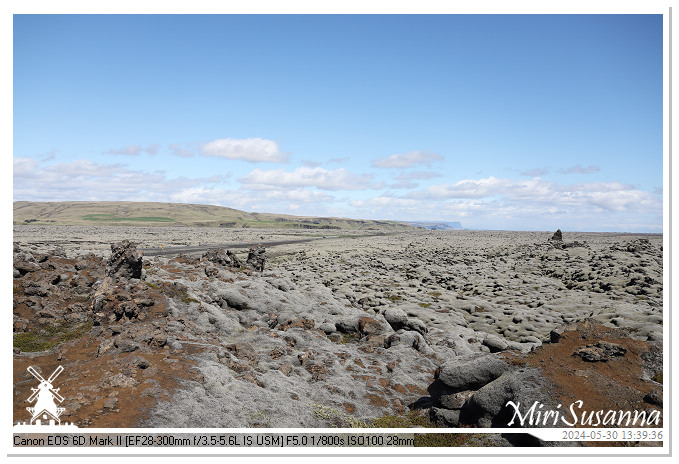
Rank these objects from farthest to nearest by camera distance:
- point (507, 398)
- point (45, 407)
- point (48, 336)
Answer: point (48, 336) → point (507, 398) → point (45, 407)

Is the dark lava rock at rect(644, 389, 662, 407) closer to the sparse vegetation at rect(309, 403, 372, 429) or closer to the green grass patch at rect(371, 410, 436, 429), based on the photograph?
the green grass patch at rect(371, 410, 436, 429)

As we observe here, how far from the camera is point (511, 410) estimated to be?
11047 millimetres

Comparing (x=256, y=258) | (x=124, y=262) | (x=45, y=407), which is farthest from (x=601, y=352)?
(x=256, y=258)

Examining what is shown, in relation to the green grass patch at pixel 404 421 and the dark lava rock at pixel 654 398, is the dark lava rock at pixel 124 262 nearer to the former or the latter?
the green grass patch at pixel 404 421

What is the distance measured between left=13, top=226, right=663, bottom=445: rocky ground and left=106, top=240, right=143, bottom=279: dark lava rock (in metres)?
0.08

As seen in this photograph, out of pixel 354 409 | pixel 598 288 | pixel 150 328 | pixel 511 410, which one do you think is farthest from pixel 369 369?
pixel 598 288

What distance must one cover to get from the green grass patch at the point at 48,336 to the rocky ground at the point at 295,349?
0.10m

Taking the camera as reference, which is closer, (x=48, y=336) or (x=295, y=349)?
(x=48, y=336)

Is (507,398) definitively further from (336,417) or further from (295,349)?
(295,349)

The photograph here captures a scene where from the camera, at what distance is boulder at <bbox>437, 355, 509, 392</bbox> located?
12.9 metres

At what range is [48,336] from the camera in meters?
15.7

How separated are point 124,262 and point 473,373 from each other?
1993 centimetres

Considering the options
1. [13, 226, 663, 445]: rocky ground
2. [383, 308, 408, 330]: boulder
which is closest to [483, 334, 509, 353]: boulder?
[13, 226, 663, 445]: rocky ground
